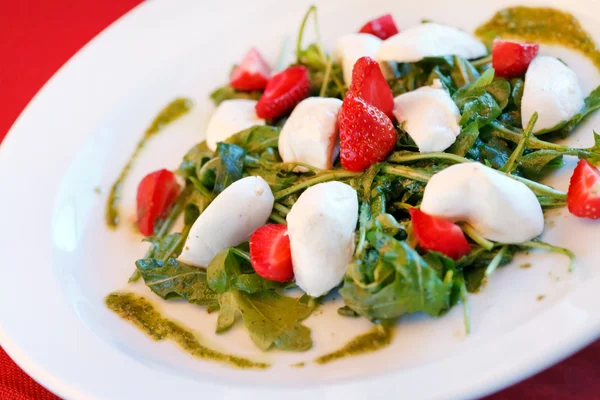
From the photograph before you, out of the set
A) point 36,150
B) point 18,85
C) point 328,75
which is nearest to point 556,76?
point 328,75

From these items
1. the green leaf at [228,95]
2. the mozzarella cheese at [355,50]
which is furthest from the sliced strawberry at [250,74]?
the mozzarella cheese at [355,50]

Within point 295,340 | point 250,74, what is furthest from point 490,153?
point 250,74

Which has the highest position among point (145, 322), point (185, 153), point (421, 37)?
point (421, 37)

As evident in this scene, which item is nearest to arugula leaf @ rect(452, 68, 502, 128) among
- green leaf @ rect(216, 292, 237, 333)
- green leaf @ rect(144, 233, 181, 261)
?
green leaf @ rect(216, 292, 237, 333)

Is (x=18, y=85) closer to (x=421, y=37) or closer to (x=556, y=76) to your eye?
(x=421, y=37)

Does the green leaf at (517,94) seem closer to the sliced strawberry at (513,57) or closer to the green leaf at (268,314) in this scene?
the sliced strawberry at (513,57)

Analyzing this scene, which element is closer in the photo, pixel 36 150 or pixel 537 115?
pixel 537 115
